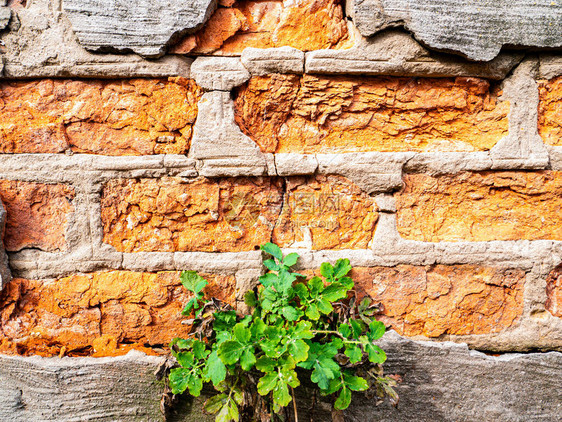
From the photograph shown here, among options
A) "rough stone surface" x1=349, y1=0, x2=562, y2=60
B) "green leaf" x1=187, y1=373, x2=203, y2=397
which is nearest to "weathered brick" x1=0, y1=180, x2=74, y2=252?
"green leaf" x1=187, y1=373, x2=203, y2=397

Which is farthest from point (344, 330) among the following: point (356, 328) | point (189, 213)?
point (189, 213)

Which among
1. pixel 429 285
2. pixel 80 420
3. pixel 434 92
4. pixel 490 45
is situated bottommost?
pixel 80 420

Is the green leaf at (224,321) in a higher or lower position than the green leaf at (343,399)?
higher

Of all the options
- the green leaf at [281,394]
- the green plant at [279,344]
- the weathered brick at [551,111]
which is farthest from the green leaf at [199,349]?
the weathered brick at [551,111]

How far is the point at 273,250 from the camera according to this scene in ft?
3.79

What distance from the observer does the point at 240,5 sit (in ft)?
3.93

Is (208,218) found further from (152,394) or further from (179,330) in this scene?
(152,394)

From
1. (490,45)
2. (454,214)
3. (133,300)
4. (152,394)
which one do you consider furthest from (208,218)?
(490,45)

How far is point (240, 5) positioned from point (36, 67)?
656mm

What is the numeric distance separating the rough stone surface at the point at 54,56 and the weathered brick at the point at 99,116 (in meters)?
0.04

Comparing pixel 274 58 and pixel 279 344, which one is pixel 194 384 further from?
pixel 274 58

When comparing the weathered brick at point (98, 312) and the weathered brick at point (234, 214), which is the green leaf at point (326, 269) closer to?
the weathered brick at point (234, 214)

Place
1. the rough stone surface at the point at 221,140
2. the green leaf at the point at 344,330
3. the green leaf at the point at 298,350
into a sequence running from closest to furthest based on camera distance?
the green leaf at the point at 298,350 → the green leaf at the point at 344,330 → the rough stone surface at the point at 221,140

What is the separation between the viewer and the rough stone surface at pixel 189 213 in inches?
47.4
